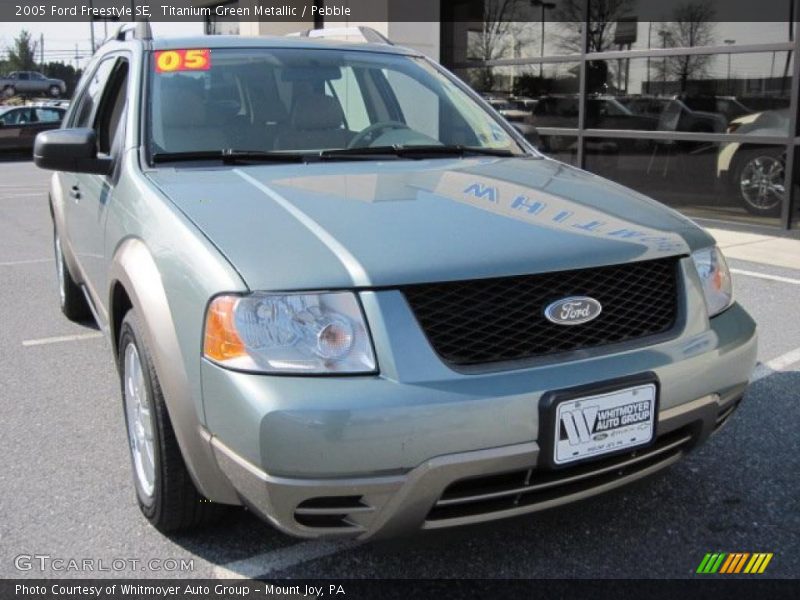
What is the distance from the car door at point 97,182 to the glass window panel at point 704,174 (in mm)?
6985

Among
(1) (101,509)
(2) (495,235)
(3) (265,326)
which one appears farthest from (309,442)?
(1) (101,509)

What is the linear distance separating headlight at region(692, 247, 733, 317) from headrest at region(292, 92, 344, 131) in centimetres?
162

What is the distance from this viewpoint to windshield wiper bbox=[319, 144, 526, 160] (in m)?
3.33

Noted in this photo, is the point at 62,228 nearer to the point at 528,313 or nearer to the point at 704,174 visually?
the point at 528,313

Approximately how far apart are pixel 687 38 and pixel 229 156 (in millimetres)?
7805

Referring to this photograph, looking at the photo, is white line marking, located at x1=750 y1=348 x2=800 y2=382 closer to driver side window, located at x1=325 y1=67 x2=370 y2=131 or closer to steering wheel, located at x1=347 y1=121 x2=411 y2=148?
steering wheel, located at x1=347 y1=121 x2=411 y2=148

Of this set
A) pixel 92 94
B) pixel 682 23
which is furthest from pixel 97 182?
pixel 682 23

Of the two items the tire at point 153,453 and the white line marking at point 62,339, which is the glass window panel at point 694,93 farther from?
the tire at point 153,453

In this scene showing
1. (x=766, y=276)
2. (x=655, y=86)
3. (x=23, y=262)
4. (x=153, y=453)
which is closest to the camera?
(x=153, y=453)

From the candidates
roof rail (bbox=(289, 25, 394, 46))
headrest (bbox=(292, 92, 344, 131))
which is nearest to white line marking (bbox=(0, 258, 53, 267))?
roof rail (bbox=(289, 25, 394, 46))

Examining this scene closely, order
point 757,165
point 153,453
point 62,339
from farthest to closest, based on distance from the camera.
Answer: point 757,165 → point 62,339 → point 153,453

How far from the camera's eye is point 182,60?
348 centimetres

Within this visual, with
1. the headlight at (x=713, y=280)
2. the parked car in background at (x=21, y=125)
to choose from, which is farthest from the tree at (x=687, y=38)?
the parked car in background at (x=21, y=125)

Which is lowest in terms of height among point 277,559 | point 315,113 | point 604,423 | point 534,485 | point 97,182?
point 277,559
